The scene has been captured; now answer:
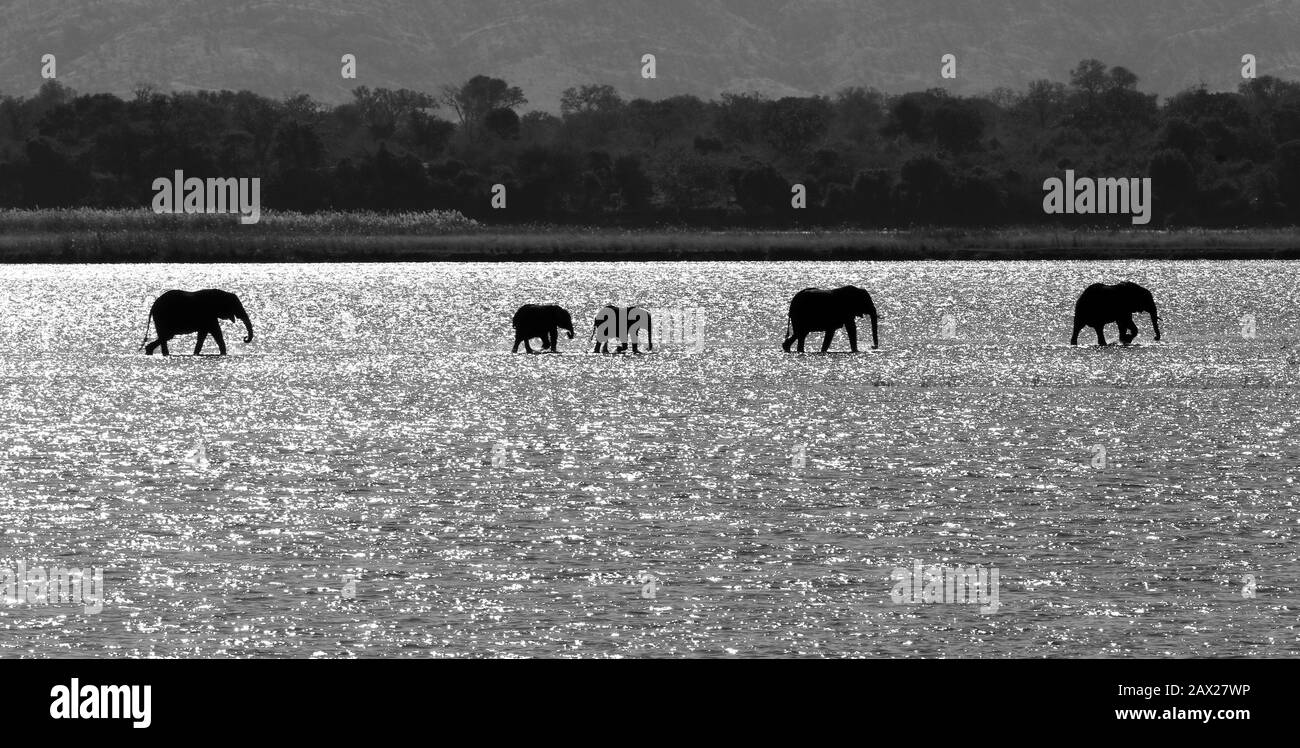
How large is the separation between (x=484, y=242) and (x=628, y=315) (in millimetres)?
85638

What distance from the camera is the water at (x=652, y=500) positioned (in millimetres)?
16719

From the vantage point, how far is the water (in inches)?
658

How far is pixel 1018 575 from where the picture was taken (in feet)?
62.4

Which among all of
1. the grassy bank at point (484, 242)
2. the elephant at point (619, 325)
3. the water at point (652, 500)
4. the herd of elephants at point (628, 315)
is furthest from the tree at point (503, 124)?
the elephant at point (619, 325)

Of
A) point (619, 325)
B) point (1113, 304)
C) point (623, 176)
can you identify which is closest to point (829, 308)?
point (619, 325)

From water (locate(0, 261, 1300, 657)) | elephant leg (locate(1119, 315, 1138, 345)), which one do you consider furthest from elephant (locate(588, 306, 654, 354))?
elephant leg (locate(1119, 315, 1138, 345))

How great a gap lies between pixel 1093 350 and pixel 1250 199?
110789 millimetres

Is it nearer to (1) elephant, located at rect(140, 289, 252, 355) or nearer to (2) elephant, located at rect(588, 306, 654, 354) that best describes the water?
(2) elephant, located at rect(588, 306, 654, 354)

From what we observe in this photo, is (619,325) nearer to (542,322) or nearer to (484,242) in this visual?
(542,322)

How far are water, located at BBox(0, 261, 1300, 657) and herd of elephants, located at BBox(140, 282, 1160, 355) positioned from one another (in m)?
0.86

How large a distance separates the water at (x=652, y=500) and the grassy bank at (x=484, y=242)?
252 feet

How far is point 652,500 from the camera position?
24141mm

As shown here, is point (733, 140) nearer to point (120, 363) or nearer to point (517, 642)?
point (120, 363)
